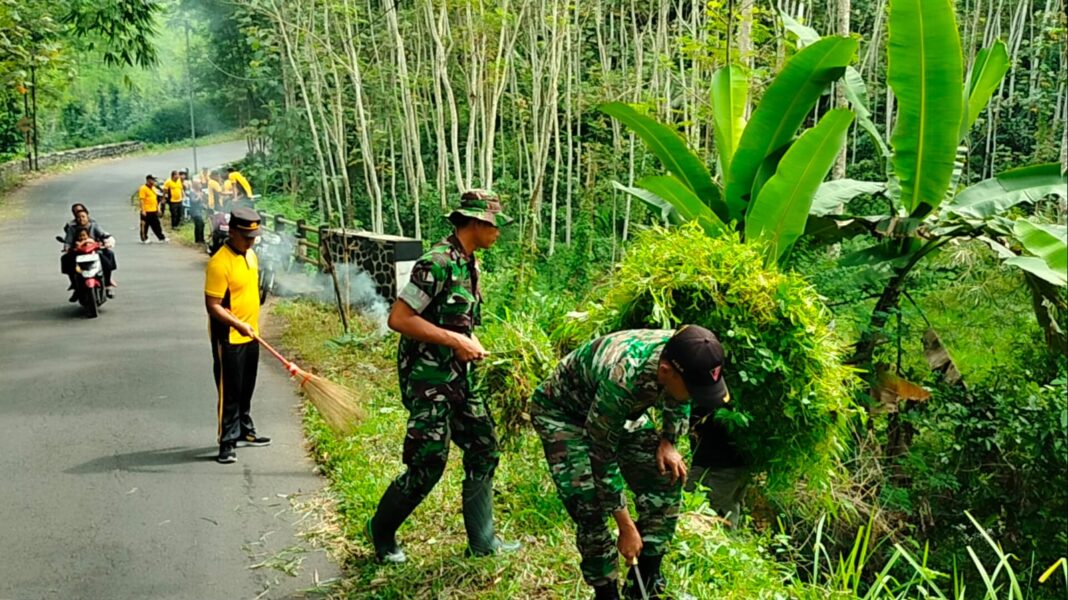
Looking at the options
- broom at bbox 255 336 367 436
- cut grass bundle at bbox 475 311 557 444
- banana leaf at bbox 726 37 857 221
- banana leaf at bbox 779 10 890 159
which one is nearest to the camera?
cut grass bundle at bbox 475 311 557 444

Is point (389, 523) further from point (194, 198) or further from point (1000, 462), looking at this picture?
point (194, 198)

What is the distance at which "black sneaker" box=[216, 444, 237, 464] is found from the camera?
5805 millimetres

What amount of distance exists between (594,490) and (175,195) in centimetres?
1865

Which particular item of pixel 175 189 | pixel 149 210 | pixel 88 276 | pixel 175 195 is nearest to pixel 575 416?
pixel 88 276

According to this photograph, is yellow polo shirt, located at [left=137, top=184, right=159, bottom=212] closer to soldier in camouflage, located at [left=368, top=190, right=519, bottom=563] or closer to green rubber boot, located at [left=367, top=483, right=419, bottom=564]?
green rubber boot, located at [left=367, top=483, right=419, bottom=564]

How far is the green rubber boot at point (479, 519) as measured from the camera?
13.4 feet

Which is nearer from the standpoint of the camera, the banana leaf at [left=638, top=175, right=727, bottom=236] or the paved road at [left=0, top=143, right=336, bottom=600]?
the paved road at [left=0, top=143, right=336, bottom=600]

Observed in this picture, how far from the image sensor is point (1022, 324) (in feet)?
20.0

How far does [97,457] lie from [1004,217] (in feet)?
19.9

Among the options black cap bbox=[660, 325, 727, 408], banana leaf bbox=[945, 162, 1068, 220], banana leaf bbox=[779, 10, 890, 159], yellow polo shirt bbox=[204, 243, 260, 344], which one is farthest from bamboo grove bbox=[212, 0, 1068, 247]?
black cap bbox=[660, 325, 727, 408]

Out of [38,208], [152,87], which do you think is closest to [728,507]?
[38,208]

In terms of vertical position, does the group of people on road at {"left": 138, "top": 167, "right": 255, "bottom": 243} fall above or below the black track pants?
above

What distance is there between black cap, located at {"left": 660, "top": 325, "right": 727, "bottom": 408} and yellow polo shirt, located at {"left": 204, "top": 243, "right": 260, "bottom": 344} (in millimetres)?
3497

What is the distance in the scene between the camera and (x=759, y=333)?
4445mm
